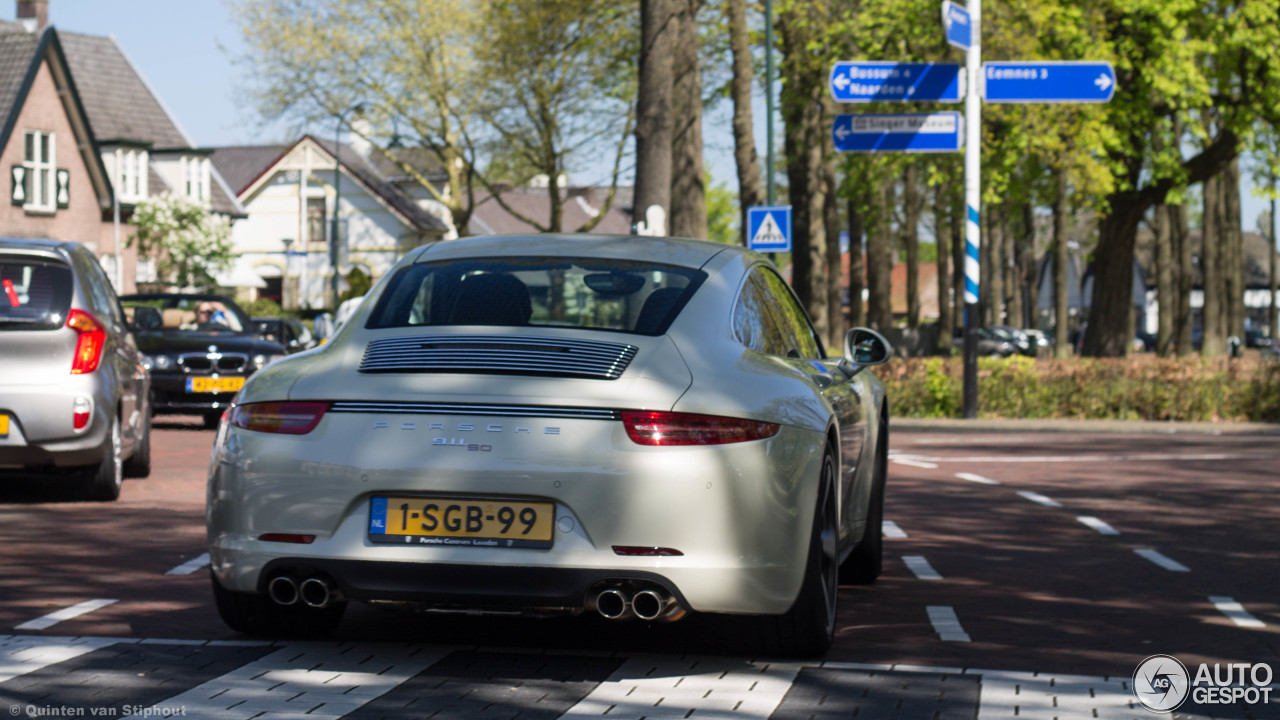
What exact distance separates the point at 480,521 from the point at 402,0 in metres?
46.4

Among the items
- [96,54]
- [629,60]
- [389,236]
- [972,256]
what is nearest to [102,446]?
[972,256]

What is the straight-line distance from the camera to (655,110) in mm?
20984

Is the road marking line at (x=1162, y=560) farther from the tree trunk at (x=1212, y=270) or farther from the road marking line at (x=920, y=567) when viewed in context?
the tree trunk at (x=1212, y=270)

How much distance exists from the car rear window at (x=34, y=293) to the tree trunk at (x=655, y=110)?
37.2 ft

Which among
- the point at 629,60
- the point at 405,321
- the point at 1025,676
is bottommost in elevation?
the point at 1025,676

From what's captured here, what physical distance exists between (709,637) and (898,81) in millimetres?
16318

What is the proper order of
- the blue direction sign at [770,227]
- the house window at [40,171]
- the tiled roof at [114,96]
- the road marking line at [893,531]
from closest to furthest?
the road marking line at [893,531], the blue direction sign at [770,227], the house window at [40,171], the tiled roof at [114,96]

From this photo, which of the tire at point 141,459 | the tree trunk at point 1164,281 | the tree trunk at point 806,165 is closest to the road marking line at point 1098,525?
the tire at point 141,459

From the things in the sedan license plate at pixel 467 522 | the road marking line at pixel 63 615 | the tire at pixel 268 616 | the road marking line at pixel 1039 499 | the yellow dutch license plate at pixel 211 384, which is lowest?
the road marking line at pixel 1039 499

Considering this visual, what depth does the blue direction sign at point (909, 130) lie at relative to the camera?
21328 mm

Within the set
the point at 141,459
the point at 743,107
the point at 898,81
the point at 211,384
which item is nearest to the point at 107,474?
the point at 141,459

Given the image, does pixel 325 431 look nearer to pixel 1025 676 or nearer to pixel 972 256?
pixel 1025 676

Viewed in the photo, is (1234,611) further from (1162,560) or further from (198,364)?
(198,364)

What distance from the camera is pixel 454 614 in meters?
6.46
